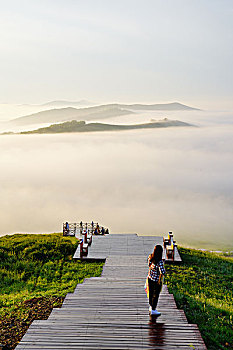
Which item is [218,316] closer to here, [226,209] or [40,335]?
[40,335]

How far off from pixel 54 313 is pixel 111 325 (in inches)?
69.8

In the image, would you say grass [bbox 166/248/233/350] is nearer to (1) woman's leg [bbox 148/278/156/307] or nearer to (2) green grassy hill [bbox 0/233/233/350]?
(2) green grassy hill [bbox 0/233/233/350]

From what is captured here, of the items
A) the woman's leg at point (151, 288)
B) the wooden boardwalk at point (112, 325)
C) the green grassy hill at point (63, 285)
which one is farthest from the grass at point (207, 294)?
the woman's leg at point (151, 288)

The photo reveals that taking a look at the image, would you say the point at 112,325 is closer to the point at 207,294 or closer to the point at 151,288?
the point at 151,288

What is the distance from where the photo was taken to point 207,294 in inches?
551

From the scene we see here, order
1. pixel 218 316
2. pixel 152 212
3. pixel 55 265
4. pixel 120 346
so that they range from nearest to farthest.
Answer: pixel 120 346, pixel 218 316, pixel 55 265, pixel 152 212

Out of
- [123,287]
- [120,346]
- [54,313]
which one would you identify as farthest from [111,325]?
[123,287]

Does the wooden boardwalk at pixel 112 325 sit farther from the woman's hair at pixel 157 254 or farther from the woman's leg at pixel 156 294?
the woman's hair at pixel 157 254

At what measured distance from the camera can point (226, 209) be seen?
547 ft

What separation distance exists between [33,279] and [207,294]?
28.4 feet

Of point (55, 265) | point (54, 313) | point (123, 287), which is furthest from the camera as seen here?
point (55, 265)

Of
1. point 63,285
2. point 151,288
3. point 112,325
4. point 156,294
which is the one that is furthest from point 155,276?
point 63,285

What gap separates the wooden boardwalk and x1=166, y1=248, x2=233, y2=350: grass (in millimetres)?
959

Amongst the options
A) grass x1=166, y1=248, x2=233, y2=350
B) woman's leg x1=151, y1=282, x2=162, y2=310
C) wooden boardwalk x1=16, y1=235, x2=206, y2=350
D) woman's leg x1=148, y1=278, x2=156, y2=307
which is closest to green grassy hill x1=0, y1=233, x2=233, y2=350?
grass x1=166, y1=248, x2=233, y2=350
